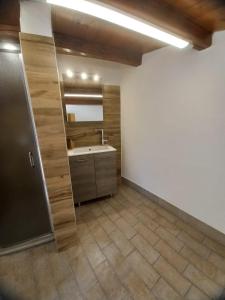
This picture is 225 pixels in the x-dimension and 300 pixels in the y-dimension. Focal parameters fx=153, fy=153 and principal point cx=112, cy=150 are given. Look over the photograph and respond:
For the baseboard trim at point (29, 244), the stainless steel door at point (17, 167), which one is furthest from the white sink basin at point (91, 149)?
the baseboard trim at point (29, 244)

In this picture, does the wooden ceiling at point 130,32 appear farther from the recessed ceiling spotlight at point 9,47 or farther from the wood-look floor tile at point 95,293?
the wood-look floor tile at point 95,293

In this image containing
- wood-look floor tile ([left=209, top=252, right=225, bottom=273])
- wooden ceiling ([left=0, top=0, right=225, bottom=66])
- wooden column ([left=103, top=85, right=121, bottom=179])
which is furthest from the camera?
wooden column ([left=103, top=85, right=121, bottom=179])

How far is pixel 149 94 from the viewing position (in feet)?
8.09

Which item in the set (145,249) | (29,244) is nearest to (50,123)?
(29,244)

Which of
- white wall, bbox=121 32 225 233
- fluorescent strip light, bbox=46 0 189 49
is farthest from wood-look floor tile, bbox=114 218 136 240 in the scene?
fluorescent strip light, bbox=46 0 189 49

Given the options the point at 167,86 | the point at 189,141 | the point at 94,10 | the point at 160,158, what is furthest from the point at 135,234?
the point at 94,10

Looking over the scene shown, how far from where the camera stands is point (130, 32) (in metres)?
1.80

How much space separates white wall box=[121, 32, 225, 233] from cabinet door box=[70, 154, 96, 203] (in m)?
0.95

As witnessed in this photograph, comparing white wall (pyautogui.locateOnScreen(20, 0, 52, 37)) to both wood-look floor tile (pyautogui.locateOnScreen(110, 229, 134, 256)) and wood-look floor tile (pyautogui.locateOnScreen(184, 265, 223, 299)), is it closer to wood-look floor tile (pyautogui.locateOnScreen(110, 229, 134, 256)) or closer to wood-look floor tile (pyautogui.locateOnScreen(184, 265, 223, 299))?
wood-look floor tile (pyautogui.locateOnScreen(110, 229, 134, 256))

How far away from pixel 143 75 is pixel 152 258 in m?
2.55

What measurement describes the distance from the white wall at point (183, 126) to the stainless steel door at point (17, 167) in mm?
1741

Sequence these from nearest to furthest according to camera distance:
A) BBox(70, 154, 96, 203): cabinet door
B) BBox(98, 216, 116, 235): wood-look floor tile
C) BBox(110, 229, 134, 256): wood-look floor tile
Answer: BBox(110, 229, 134, 256): wood-look floor tile → BBox(98, 216, 116, 235): wood-look floor tile → BBox(70, 154, 96, 203): cabinet door

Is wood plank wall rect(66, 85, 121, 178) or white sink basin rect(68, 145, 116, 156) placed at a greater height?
wood plank wall rect(66, 85, 121, 178)

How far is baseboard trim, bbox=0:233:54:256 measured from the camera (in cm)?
174
